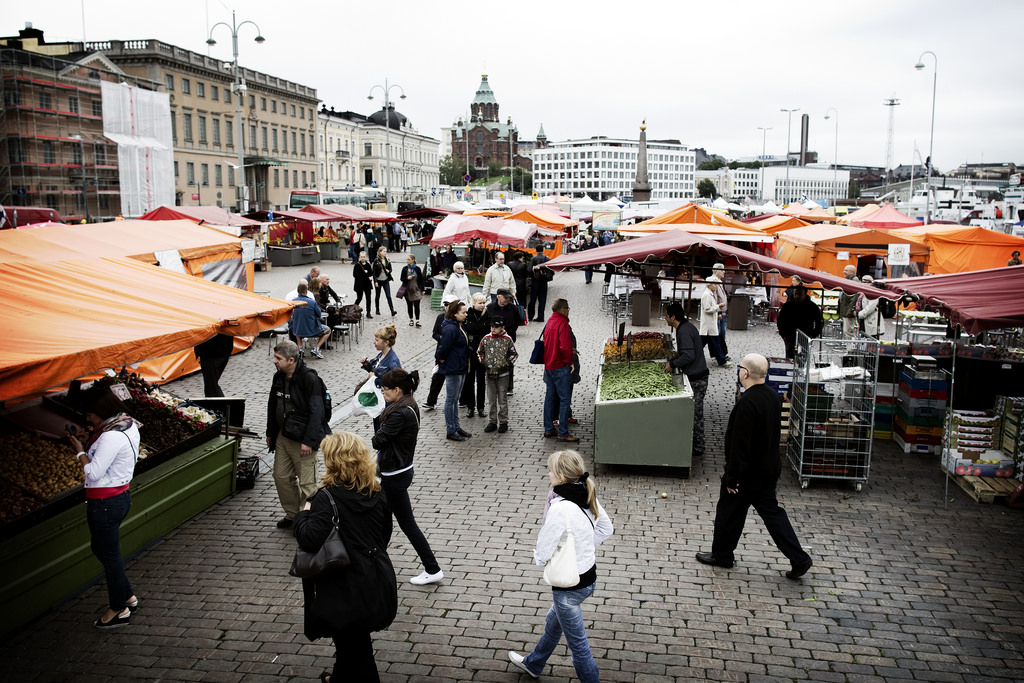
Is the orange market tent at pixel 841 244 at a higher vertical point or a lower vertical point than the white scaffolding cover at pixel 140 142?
lower

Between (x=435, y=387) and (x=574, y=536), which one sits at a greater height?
(x=574, y=536)

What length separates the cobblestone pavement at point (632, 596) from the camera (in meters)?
5.13

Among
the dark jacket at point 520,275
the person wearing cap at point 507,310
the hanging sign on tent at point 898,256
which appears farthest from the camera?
the dark jacket at point 520,275

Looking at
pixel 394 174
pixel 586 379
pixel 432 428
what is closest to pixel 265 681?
pixel 432 428

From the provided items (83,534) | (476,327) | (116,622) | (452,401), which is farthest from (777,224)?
(116,622)

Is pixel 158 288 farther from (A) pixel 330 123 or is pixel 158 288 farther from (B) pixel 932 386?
(A) pixel 330 123

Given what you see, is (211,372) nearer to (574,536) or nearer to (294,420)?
(294,420)

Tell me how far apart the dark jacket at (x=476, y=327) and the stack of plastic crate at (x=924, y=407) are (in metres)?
5.63

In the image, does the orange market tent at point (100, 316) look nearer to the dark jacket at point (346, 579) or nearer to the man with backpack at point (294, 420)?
the man with backpack at point (294, 420)

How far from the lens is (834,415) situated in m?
8.63

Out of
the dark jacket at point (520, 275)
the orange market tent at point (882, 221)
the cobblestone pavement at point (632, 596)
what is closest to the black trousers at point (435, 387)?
the cobblestone pavement at point (632, 596)

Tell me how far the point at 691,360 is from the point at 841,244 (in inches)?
465

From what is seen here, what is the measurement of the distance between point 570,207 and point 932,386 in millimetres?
32507

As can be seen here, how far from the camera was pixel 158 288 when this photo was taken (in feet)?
25.1
